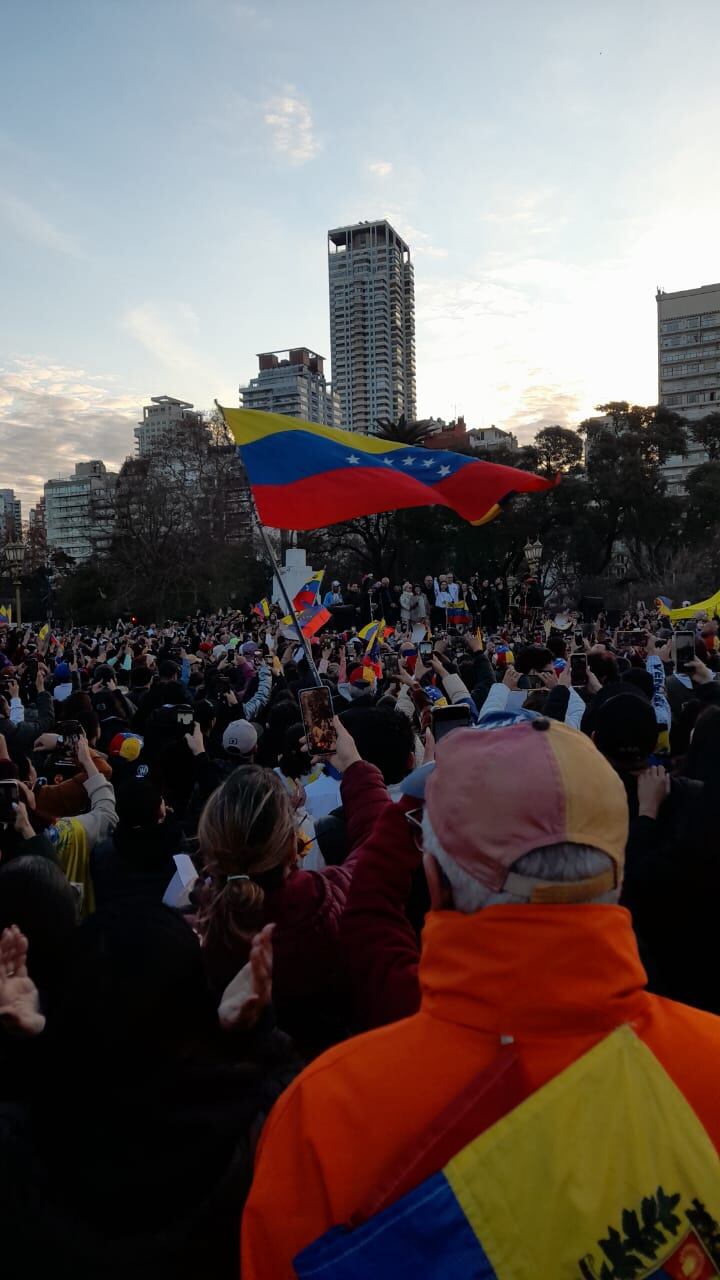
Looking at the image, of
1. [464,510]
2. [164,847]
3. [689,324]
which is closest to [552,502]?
[464,510]

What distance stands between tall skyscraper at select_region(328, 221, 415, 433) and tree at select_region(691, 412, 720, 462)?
342 feet

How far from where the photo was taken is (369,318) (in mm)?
150375

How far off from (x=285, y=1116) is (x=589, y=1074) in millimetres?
432

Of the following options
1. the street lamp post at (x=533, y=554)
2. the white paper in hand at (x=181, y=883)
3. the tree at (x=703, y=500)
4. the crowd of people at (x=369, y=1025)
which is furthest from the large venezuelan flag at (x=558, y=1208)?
the tree at (x=703, y=500)

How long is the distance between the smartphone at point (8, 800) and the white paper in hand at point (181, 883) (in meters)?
0.79

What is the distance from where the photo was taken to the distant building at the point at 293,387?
145 meters

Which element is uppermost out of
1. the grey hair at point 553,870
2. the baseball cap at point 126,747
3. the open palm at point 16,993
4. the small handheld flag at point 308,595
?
the small handheld flag at point 308,595

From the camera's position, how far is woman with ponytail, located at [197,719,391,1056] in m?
2.09

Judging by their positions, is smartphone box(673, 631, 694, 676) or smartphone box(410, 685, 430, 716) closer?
smartphone box(410, 685, 430, 716)

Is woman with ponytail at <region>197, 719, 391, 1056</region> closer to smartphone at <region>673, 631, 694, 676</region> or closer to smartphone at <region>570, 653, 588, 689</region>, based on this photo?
smartphone at <region>570, 653, 588, 689</region>

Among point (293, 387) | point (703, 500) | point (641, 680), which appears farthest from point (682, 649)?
point (293, 387)

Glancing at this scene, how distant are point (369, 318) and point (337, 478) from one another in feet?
505

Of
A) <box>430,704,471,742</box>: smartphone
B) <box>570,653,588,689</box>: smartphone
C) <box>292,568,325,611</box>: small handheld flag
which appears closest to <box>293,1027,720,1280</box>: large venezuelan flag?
<box>430,704,471,742</box>: smartphone

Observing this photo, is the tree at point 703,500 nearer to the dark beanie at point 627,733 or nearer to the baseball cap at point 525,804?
the dark beanie at point 627,733
